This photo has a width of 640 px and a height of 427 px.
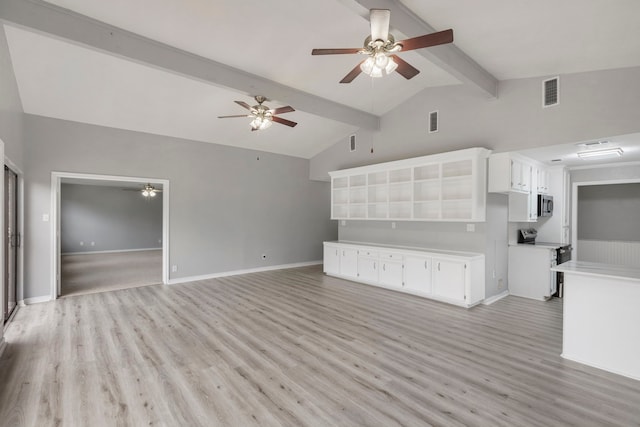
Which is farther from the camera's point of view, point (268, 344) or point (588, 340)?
point (268, 344)

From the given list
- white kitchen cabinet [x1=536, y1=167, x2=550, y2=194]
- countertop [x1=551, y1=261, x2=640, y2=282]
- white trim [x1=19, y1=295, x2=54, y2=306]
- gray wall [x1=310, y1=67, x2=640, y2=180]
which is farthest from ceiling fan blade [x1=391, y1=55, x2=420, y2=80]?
white trim [x1=19, y1=295, x2=54, y2=306]

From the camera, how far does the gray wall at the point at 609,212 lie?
7125mm

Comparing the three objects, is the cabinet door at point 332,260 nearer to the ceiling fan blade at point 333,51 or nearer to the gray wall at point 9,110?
the ceiling fan blade at point 333,51

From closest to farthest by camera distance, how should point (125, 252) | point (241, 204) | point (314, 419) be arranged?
point (314, 419)
point (241, 204)
point (125, 252)

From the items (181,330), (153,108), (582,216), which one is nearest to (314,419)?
(181,330)

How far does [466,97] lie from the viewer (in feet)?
17.6

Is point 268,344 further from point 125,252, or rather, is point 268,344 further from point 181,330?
point 125,252

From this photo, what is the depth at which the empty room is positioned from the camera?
2.62 meters

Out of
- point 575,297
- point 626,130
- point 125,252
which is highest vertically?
point 626,130

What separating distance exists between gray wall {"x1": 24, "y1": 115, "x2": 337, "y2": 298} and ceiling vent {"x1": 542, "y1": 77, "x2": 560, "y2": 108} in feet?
18.5

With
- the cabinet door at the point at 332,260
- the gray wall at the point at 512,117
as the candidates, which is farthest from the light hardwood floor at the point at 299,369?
the gray wall at the point at 512,117

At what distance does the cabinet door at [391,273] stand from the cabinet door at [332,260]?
1.29 meters

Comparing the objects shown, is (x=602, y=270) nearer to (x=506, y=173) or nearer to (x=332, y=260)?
(x=506, y=173)

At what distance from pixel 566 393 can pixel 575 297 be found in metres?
1.04
